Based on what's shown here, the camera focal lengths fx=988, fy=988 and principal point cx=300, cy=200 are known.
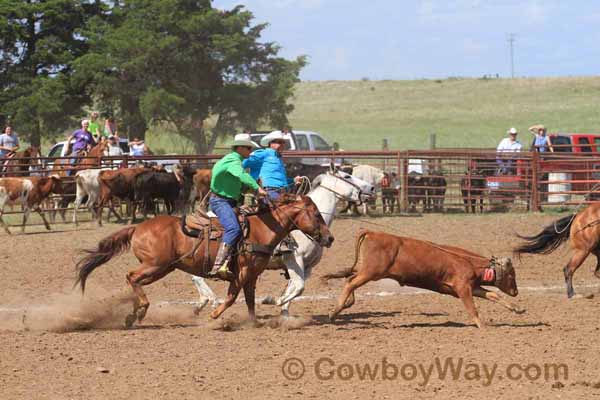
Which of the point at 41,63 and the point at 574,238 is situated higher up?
the point at 41,63

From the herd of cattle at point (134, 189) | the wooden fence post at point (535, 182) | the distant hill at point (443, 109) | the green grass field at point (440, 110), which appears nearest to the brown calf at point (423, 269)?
the herd of cattle at point (134, 189)

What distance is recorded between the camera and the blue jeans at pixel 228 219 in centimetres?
870

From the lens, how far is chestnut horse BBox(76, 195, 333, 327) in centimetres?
880

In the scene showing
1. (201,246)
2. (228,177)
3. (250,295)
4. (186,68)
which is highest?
(186,68)

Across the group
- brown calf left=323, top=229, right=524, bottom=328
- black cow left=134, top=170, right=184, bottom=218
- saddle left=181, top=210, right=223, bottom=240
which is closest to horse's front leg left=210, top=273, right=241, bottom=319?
saddle left=181, top=210, right=223, bottom=240

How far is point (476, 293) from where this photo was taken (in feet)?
29.2

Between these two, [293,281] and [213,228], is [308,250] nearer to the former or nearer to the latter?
[293,281]

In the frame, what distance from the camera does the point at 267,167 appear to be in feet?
32.0

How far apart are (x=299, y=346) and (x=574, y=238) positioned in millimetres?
4493

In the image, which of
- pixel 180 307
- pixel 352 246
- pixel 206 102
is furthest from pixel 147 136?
pixel 180 307

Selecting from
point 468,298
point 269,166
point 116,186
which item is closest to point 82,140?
point 116,186

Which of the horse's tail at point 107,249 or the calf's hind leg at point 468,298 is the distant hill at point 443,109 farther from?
the horse's tail at point 107,249

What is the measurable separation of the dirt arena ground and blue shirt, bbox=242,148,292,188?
1.30m

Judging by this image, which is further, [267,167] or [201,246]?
[267,167]
